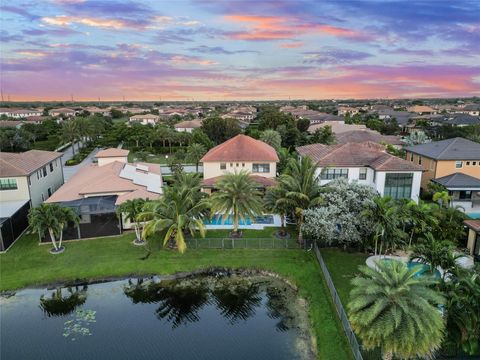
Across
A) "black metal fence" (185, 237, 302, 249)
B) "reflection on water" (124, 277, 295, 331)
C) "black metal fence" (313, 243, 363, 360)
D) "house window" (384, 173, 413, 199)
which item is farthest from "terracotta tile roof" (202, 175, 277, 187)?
"reflection on water" (124, 277, 295, 331)

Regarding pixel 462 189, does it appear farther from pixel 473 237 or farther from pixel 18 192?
pixel 18 192

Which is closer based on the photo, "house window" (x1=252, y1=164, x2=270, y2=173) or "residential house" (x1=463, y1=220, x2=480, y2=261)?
"residential house" (x1=463, y1=220, x2=480, y2=261)

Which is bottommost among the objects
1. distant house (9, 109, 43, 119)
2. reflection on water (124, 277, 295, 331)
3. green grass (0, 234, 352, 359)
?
reflection on water (124, 277, 295, 331)

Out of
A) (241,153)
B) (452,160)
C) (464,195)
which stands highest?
(241,153)

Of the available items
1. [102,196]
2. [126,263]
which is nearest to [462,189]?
[126,263]

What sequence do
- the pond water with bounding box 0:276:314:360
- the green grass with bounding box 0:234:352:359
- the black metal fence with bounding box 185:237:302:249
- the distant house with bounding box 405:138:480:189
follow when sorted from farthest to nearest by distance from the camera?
the distant house with bounding box 405:138:480:189 → the black metal fence with bounding box 185:237:302:249 → the green grass with bounding box 0:234:352:359 → the pond water with bounding box 0:276:314:360

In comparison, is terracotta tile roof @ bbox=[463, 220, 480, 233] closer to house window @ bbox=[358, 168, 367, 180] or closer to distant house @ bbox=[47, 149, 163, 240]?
house window @ bbox=[358, 168, 367, 180]

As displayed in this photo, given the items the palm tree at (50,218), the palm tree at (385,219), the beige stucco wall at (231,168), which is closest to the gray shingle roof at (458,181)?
the palm tree at (385,219)
